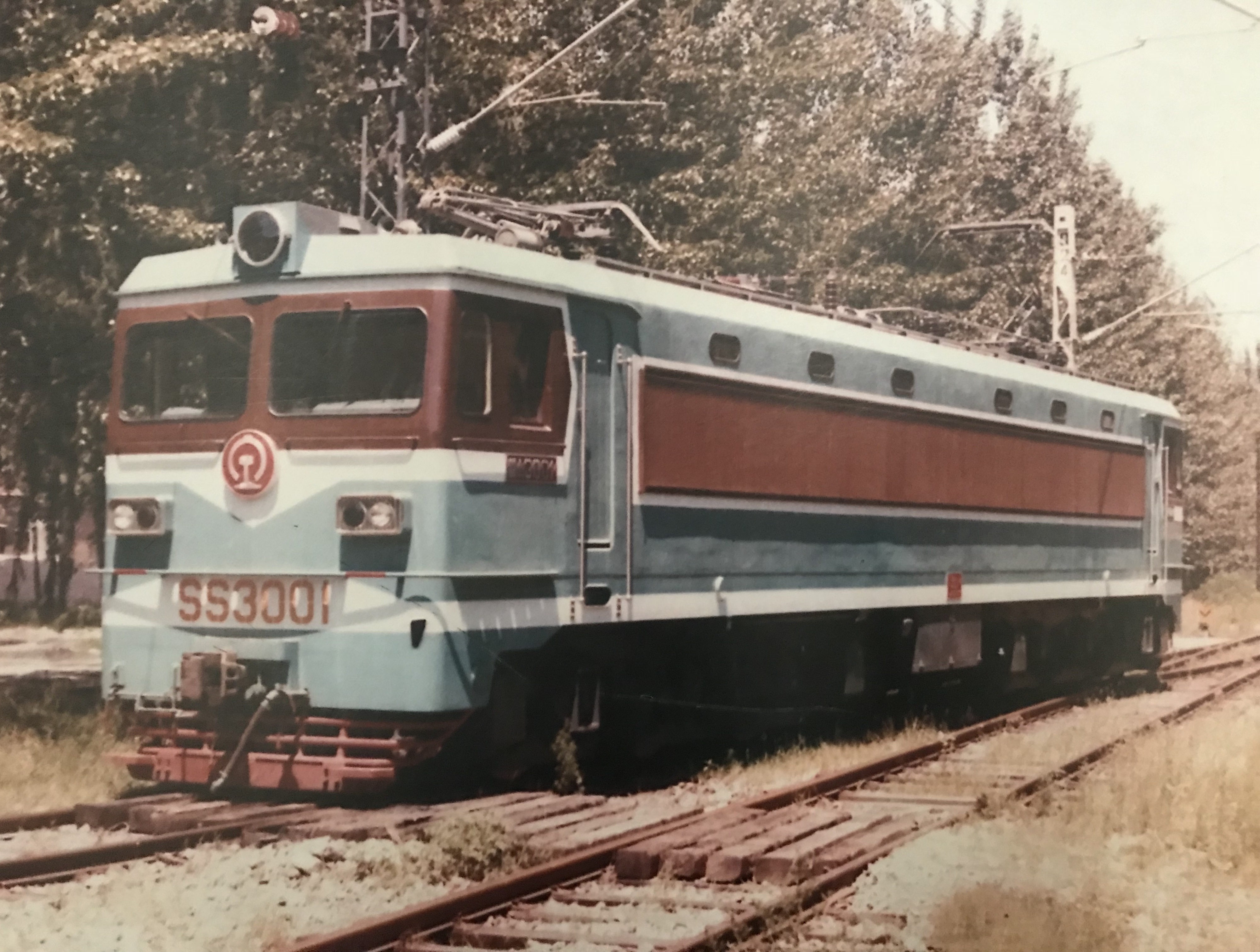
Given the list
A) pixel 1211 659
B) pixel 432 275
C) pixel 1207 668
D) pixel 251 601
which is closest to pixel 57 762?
pixel 251 601

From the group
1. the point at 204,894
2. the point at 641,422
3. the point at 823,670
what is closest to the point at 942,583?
the point at 823,670

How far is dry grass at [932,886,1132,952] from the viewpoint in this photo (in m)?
7.06

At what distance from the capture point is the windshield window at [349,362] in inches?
363

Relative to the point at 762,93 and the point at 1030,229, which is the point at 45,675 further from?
the point at 1030,229

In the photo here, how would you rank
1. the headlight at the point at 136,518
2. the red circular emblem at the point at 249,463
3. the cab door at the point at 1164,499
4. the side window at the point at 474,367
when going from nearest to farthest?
the side window at the point at 474,367 → the red circular emblem at the point at 249,463 → the headlight at the point at 136,518 → the cab door at the point at 1164,499

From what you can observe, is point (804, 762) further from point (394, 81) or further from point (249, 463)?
point (394, 81)

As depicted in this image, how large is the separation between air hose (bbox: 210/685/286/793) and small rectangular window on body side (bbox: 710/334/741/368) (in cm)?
358

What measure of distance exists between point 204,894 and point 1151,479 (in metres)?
13.5

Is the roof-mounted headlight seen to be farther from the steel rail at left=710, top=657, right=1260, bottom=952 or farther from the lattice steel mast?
the steel rail at left=710, top=657, right=1260, bottom=952

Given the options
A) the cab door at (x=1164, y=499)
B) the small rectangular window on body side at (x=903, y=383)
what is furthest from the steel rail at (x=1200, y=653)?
the small rectangular window on body side at (x=903, y=383)

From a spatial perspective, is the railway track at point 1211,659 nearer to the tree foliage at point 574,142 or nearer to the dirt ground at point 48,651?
the tree foliage at point 574,142

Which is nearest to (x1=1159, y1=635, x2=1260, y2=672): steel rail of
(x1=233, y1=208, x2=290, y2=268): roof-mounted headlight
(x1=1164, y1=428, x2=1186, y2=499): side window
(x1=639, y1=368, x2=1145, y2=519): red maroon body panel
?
(x1=1164, y1=428, x2=1186, y2=499): side window

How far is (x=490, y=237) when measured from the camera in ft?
35.3

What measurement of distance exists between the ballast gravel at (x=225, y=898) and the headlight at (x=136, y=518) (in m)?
2.02
